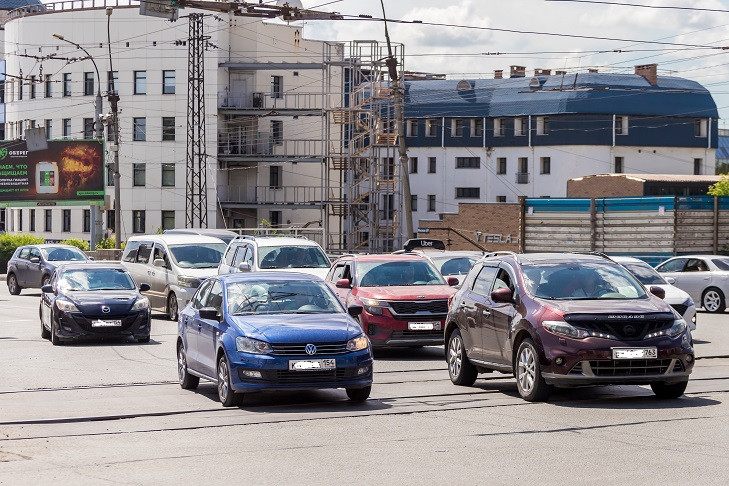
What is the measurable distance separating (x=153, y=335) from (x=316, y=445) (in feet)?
52.7

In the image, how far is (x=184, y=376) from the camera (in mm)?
16766

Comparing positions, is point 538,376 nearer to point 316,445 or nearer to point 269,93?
point 316,445

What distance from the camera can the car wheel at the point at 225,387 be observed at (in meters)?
14.5

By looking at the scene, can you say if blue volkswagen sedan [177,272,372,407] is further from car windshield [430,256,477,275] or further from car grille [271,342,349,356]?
car windshield [430,256,477,275]

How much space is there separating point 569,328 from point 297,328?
116 inches

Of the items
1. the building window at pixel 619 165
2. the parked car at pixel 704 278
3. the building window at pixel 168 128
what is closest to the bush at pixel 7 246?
the building window at pixel 168 128

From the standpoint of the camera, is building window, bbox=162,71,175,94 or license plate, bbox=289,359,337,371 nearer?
license plate, bbox=289,359,337,371

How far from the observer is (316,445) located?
37.8ft

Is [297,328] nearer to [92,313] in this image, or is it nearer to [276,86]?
[92,313]

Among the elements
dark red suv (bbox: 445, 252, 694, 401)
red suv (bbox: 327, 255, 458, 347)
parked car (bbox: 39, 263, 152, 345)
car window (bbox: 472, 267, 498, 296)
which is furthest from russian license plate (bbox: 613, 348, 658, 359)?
parked car (bbox: 39, 263, 152, 345)

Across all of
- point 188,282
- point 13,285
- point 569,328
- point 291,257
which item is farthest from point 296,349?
point 13,285

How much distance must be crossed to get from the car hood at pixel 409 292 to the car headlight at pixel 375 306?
0.24 feet

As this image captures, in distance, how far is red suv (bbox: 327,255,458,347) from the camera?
21438 millimetres

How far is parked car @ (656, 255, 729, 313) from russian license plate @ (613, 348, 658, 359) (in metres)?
20.0
